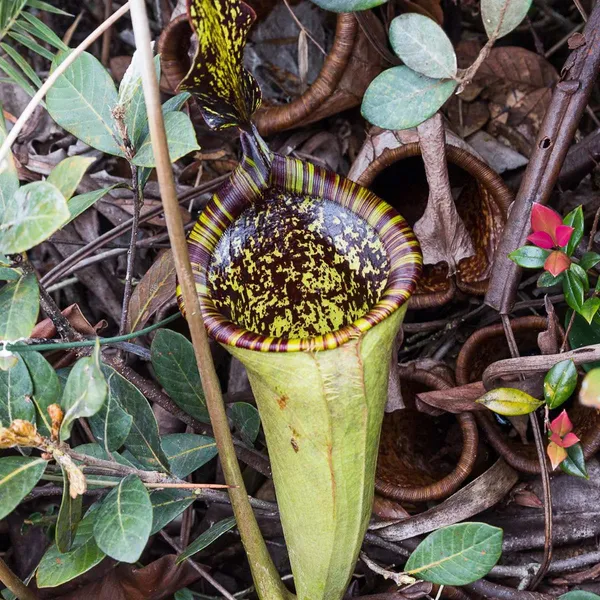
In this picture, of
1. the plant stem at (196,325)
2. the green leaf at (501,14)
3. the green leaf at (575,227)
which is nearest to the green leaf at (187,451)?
the plant stem at (196,325)

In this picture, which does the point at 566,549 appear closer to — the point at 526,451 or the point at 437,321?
the point at 526,451

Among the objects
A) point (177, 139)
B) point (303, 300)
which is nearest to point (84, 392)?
point (177, 139)

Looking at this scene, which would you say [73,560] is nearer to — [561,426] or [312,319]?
[312,319]

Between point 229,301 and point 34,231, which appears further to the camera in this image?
point 229,301

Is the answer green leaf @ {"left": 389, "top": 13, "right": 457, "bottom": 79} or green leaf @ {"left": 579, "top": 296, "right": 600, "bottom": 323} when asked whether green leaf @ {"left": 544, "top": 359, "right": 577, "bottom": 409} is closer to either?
green leaf @ {"left": 579, "top": 296, "right": 600, "bottom": 323}

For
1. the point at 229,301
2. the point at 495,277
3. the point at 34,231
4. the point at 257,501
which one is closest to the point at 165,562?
the point at 257,501

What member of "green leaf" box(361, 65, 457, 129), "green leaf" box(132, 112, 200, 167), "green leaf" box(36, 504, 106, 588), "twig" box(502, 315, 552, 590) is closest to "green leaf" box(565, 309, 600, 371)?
"twig" box(502, 315, 552, 590)
